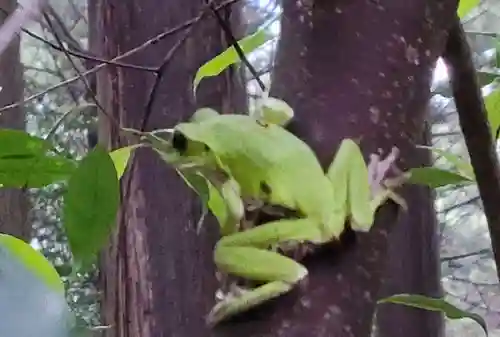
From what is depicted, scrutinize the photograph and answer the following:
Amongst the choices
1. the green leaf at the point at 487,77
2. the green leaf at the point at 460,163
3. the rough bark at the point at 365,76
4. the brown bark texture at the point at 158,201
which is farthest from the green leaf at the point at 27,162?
the brown bark texture at the point at 158,201

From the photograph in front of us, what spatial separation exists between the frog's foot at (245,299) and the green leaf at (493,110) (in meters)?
0.27

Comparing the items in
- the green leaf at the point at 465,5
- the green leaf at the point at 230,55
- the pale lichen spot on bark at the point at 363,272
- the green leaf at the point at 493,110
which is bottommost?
the pale lichen spot on bark at the point at 363,272

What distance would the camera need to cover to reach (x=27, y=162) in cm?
36

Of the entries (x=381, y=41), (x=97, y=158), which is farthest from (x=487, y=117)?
(x=97, y=158)

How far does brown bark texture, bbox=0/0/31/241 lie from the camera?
1791 mm

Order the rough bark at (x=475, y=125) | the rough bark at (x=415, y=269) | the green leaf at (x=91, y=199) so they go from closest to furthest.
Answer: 1. the green leaf at (x=91, y=199)
2. the rough bark at (x=475, y=125)
3. the rough bark at (x=415, y=269)

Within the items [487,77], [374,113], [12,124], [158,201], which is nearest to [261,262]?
[374,113]

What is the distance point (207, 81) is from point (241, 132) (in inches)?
21.6

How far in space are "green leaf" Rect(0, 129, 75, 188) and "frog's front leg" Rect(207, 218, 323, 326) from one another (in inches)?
4.3

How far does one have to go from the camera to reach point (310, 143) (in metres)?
0.42

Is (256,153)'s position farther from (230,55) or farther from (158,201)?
(158,201)

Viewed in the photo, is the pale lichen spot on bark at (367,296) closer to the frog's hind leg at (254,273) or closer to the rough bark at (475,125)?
the frog's hind leg at (254,273)

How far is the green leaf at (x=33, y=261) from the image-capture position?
247mm

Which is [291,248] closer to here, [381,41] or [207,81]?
[381,41]
